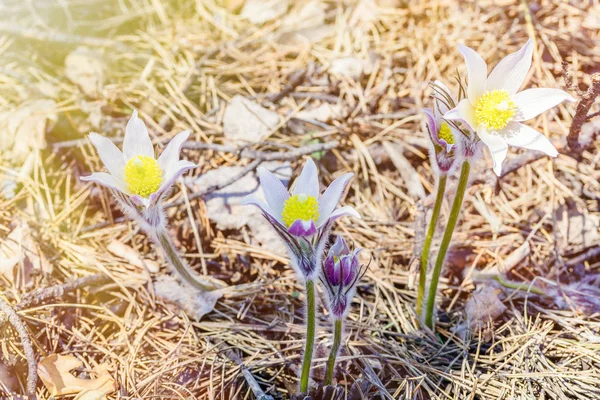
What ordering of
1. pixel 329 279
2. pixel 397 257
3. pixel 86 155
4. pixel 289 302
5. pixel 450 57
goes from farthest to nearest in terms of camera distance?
1. pixel 450 57
2. pixel 86 155
3. pixel 397 257
4. pixel 289 302
5. pixel 329 279

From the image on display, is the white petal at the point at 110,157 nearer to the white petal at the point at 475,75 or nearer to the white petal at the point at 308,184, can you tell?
the white petal at the point at 308,184

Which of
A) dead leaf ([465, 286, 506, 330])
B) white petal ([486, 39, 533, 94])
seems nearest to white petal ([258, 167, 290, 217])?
white petal ([486, 39, 533, 94])

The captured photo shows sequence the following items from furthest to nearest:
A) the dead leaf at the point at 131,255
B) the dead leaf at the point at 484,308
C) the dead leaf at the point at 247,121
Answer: the dead leaf at the point at 247,121 < the dead leaf at the point at 131,255 < the dead leaf at the point at 484,308

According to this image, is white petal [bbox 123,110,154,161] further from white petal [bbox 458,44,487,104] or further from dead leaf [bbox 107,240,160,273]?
white petal [bbox 458,44,487,104]

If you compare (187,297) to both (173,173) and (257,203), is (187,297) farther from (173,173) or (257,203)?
(257,203)

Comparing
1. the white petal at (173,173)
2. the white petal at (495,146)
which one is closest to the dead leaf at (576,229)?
the white petal at (495,146)

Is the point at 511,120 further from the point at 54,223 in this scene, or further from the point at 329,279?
the point at 54,223

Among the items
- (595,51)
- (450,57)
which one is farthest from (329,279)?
(595,51)
